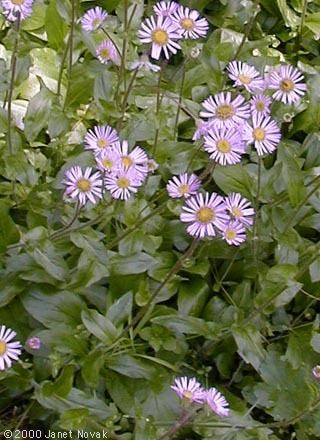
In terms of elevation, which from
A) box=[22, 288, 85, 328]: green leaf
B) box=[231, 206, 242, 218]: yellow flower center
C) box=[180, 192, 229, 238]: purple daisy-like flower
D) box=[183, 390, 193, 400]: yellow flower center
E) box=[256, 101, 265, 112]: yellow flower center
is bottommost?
box=[22, 288, 85, 328]: green leaf

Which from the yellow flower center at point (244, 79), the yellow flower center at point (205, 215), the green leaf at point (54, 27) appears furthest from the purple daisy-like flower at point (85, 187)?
the green leaf at point (54, 27)

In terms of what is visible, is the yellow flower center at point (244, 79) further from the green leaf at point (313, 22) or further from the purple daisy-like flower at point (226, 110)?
the green leaf at point (313, 22)

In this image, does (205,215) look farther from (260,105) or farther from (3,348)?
(3,348)

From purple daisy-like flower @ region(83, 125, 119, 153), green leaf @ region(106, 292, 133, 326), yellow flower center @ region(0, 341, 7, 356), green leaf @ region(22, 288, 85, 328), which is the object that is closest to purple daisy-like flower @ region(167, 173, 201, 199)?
purple daisy-like flower @ region(83, 125, 119, 153)

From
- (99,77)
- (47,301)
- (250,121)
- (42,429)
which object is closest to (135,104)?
(99,77)

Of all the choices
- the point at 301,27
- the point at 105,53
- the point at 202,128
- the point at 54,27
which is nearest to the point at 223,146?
the point at 202,128

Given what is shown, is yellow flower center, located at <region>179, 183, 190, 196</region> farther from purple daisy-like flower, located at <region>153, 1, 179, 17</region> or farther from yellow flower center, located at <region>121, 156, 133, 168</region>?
purple daisy-like flower, located at <region>153, 1, 179, 17</region>

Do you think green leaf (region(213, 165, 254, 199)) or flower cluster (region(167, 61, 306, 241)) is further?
green leaf (region(213, 165, 254, 199))
